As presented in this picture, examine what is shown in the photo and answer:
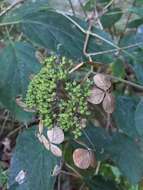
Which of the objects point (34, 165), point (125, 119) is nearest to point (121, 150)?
point (125, 119)

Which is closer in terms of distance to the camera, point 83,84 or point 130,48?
point 83,84

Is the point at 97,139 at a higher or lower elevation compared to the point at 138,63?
lower

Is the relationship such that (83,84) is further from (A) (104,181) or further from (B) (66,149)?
(A) (104,181)

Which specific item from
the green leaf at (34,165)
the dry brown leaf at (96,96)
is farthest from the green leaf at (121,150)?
the dry brown leaf at (96,96)

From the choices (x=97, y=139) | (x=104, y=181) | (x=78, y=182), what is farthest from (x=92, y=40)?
(x=78, y=182)

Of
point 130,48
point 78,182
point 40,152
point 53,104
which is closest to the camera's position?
point 53,104

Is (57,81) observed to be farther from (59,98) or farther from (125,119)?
(125,119)

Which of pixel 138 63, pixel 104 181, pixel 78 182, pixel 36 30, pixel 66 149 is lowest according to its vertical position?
pixel 78 182
